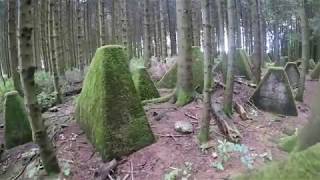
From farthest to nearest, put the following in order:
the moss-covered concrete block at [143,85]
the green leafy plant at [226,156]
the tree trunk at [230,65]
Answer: the moss-covered concrete block at [143,85]
the tree trunk at [230,65]
the green leafy plant at [226,156]

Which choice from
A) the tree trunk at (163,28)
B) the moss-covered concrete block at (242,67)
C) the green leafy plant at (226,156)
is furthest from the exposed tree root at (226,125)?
the tree trunk at (163,28)

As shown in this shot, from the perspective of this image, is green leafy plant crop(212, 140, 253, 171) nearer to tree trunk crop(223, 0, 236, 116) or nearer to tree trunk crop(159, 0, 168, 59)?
tree trunk crop(223, 0, 236, 116)

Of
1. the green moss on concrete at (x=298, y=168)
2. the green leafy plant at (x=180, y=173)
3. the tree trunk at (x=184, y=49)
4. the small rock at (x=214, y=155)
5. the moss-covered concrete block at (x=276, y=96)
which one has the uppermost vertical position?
the tree trunk at (x=184, y=49)

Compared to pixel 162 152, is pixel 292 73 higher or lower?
higher

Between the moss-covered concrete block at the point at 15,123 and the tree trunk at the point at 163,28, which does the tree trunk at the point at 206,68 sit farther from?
the tree trunk at the point at 163,28

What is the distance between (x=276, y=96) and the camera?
33.2 ft

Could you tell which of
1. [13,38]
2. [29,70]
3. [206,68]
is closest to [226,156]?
[206,68]

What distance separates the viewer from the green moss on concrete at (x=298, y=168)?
1932mm

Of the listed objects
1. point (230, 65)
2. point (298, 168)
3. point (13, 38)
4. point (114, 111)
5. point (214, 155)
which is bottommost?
point (214, 155)

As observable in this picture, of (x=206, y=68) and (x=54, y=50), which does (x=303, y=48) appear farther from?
(x=54, y=50)

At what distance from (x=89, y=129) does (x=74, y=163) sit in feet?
2.72

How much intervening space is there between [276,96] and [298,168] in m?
8.47

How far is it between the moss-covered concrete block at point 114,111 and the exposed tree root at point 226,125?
142 centimetres

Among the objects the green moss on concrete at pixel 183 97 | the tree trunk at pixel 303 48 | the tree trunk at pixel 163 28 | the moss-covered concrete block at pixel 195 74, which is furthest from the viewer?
the tree trunk at pixel 163 28
